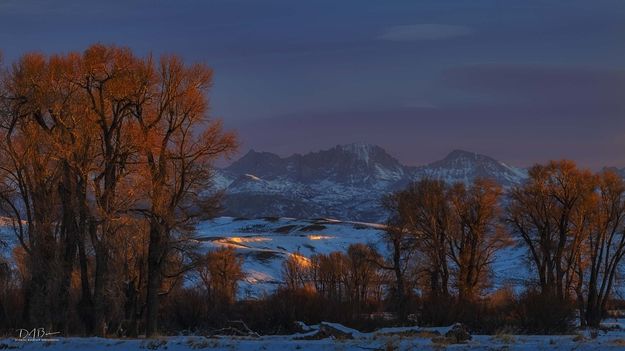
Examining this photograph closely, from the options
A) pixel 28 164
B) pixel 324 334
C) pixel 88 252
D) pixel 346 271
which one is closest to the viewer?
pixel 324 334

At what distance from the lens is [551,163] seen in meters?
53.8

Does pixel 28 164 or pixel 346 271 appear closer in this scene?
pixel 28 164

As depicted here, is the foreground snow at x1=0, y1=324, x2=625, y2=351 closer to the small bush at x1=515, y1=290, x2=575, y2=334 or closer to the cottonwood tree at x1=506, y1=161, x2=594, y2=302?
the small bush at x1=515, y1=290, x2=575, y2=334

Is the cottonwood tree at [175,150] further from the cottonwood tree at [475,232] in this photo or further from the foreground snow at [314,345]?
the cottonwood tree at [475,232]

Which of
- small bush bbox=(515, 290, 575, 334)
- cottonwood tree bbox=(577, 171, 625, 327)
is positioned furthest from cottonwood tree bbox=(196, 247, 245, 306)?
cottonwood tree bbox=(577, 171, 625, 327)

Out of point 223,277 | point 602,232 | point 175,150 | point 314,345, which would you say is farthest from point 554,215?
point 223,277

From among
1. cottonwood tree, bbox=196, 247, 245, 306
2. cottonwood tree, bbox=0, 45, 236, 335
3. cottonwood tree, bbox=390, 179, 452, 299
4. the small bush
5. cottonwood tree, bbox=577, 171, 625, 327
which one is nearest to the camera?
cottonwood tree, bbox=0, 45, 236, 335

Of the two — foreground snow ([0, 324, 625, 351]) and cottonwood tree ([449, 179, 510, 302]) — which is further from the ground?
cottonwood tree ([449, 179, 510, 302])

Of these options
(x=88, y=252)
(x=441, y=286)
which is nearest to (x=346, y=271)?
(x=441, y=286)

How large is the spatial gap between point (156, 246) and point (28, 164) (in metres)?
7.12

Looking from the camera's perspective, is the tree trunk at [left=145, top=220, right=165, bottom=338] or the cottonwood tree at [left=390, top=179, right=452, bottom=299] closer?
the tree trunk at [left=145, top=220, right=165, bottom=338]

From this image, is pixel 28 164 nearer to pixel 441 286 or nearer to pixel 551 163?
pixel 441 286

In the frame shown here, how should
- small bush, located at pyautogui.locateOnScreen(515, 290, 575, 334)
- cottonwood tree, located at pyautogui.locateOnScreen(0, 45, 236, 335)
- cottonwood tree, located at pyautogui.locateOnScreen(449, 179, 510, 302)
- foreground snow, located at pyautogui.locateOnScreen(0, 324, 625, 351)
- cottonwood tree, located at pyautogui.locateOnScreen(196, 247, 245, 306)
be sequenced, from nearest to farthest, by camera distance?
1. foreground snow, located at pyautogui.locateOnScreen(0, 324, 625, 351)
2. cottonwood tree, located at pyautogui.locateOnScreen(0, 45, 236, 335)
3. small bush, located at pyautogui.locateOnScreen(515, 290, 575, 334)
4. cottonwood tree, located at pyautogui.locateOnScreen(449, 179, 510, 302)
5. cottonwood tree, located at pyautogui.locateOnScreen(196, 247, 245, 306)

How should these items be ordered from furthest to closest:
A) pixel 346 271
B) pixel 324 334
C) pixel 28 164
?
pixel 346 271, pixel 28 164, pixel 324 334
